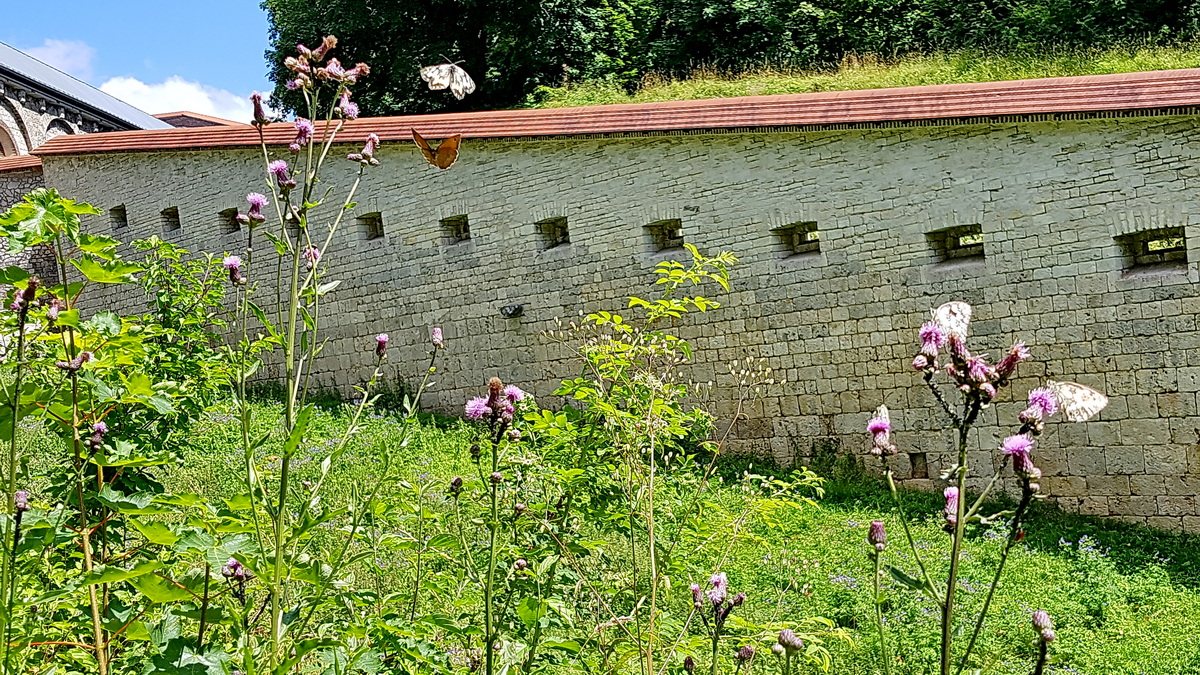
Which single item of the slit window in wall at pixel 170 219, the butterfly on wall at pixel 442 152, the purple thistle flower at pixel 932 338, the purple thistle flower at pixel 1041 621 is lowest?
the purple thistle flower at pixel 1041 621

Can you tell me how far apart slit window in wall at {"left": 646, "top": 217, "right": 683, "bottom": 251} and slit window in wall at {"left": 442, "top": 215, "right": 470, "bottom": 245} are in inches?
86.9

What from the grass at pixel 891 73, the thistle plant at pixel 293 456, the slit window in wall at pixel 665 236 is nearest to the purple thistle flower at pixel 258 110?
the thistle plant at pixel 293 456

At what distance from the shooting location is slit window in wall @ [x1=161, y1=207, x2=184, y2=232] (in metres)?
13.2

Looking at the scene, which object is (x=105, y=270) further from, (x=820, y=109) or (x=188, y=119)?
(x=188, y=119)

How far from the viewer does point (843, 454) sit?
887cm

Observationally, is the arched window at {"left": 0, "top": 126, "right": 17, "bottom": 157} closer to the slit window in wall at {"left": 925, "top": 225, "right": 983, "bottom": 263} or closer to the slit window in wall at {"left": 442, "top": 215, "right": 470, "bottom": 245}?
the slit window in wall at {"left": 442, "top": 215, "right": 470, "bottom": 245}

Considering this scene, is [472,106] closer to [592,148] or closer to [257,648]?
[592,148]

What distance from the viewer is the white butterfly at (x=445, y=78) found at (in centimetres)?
314

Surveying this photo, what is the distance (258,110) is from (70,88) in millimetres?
22287

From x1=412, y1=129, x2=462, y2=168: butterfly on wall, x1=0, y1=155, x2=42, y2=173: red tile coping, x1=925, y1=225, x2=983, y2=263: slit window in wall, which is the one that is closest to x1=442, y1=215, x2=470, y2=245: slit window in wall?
x1=925, y1=225, x2=983, y2=263: slit window in wall

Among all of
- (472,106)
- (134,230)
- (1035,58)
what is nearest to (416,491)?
(134,230)

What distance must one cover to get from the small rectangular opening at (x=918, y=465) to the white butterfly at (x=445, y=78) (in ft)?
20.0

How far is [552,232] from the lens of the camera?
10.5 meters

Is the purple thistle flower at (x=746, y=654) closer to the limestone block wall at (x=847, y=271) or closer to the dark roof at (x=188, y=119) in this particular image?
the limestone block wall at (x=847, y=271)
